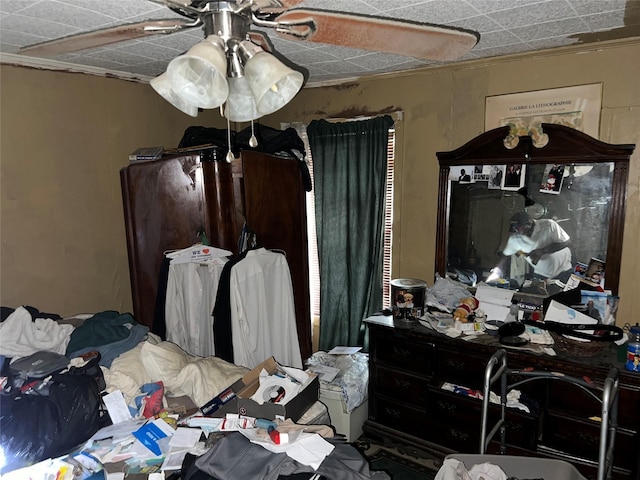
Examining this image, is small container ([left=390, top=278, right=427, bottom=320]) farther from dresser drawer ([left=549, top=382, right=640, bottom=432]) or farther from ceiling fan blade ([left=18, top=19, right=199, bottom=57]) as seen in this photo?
ceiling fan blade ([left=18, top=19, right=199, bottom=57])

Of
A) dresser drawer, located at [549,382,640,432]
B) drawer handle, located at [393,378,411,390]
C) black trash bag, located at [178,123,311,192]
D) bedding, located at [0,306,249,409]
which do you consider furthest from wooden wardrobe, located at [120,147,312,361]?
dresser drawer, located at [549,382,640,432]

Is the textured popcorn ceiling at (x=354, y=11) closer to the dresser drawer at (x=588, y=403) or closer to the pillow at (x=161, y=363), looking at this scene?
the pillow at (x=161, y=363)

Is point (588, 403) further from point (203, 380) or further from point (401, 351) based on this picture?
point (203, 380)

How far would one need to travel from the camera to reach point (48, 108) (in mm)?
2545

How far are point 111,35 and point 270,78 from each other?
62cm

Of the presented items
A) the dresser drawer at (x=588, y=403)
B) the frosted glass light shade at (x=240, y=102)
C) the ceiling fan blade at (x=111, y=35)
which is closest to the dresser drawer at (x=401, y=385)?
the dresser drawer at (x=588, y=403)

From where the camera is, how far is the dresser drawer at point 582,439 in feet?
6.58

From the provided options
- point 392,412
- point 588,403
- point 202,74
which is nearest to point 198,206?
point 202,74

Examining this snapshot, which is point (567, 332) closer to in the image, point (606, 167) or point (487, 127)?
point (606, 167)

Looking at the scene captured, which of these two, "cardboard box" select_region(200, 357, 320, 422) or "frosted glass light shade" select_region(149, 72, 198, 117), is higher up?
"frosted glass light shade" select_region(149, 72, 198, 117)

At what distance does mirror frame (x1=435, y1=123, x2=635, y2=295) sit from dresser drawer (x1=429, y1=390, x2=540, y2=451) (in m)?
0.87

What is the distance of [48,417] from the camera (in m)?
1.66

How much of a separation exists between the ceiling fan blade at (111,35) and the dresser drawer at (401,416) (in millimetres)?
2366

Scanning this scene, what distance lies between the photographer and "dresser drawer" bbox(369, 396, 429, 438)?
8.53ft
